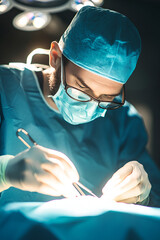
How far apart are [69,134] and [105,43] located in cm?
70

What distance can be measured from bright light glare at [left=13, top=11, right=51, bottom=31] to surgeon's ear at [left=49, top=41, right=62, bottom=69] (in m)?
0.33

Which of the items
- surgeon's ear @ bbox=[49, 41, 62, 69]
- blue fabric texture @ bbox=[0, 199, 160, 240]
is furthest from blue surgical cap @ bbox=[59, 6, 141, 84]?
blue fabric texture @ bbox=[0, 199, 160, 240]

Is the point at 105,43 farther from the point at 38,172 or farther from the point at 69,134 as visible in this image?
the point at 38,172

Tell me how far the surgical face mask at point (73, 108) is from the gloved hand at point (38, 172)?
0.44m

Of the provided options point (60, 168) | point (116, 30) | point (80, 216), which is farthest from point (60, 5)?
Answer: point (80, 216)

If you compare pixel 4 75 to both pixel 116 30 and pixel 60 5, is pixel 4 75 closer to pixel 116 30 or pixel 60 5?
pixel 60 5

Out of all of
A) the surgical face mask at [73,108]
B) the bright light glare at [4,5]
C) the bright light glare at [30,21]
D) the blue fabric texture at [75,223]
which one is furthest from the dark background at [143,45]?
the blue fabric texture at [75,223]

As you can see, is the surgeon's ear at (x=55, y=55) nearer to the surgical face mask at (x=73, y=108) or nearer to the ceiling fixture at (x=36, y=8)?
the surgical face mask at (x=73, y=108)

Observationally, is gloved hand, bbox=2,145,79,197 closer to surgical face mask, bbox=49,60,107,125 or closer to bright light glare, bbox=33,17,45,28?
surgical face mask, bbox=49,60,107,125

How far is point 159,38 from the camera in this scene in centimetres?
263

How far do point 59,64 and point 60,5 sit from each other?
453 mm

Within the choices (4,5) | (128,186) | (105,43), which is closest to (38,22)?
(4,5)

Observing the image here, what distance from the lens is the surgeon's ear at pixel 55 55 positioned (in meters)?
1.66

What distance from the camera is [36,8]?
176 cm
